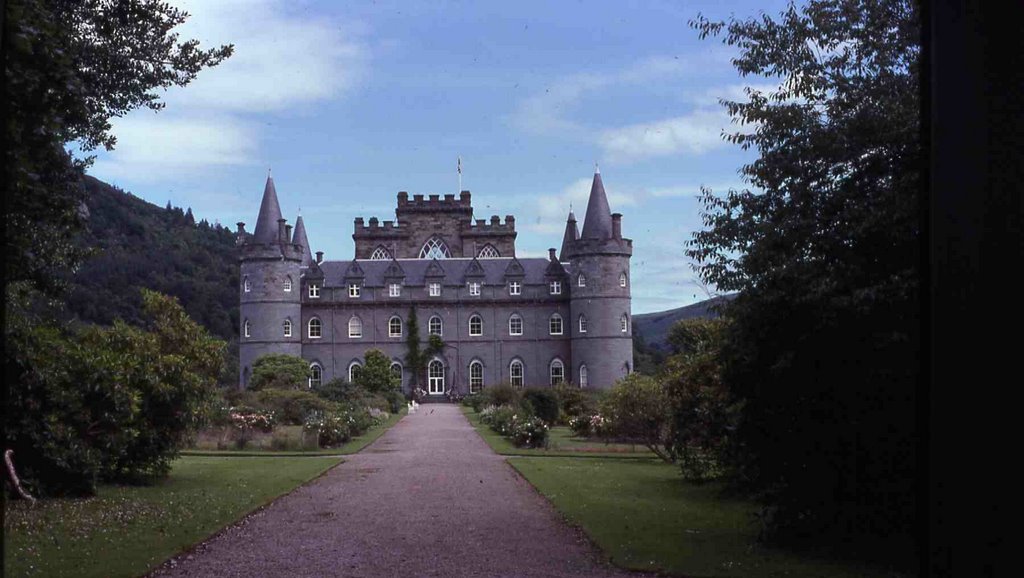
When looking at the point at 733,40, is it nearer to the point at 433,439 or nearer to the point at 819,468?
the point at 819,468

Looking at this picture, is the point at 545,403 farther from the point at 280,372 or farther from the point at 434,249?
the point at 434,249

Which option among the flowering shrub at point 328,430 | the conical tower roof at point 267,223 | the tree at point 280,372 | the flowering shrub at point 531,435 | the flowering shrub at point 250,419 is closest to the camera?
the flowering shrub at point 531,435

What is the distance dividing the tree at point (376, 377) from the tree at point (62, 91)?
33531 millimetres

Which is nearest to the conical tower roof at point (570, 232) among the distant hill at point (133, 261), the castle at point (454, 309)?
the castle at point (454, 309)

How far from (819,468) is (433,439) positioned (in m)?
16.5

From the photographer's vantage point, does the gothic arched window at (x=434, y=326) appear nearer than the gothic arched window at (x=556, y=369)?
No

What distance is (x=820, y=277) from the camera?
7.56 metres

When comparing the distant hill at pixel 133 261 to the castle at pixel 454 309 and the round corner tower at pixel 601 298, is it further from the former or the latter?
the round corner tower at pixel 601 298

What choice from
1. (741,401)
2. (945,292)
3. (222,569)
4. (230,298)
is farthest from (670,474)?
(230,298)

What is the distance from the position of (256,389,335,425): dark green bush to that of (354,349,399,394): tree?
13.8 meters

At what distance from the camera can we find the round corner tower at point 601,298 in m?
53.6

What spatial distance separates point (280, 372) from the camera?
48219 millimetres

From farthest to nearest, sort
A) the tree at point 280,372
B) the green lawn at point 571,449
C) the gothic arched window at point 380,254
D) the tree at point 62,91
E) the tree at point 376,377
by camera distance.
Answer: the gothic arched window at point 380,254 → the tree at point 376,377 → the tree at point 280,372 → the green lawn at point 571,449 → the tree at point 62,91

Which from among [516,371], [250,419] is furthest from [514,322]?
[250,419]
